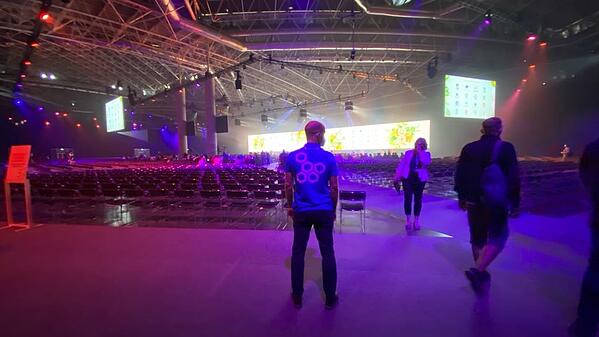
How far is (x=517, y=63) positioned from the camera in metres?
17.6

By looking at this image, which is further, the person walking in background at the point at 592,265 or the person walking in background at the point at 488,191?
the person walking in background at the point at 488,191

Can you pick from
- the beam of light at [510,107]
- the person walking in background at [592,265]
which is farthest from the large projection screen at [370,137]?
the person walking in background at [592,265]

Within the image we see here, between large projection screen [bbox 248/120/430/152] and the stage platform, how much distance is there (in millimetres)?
19485

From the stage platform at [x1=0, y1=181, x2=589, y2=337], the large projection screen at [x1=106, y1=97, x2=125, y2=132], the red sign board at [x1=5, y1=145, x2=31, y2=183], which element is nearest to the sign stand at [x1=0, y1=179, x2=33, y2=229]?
the red sign board at [x1=5, y1=145, x2=31, y2=183]

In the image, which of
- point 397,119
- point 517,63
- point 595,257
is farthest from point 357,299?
point 397,119

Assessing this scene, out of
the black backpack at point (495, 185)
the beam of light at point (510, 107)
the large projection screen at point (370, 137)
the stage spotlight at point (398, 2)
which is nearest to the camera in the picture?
the black backpack at point (495, 185)

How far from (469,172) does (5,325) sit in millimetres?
4244

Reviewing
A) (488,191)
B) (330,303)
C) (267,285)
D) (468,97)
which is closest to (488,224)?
(488,191)

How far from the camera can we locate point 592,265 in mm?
1927

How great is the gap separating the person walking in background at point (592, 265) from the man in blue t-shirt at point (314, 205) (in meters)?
1.74

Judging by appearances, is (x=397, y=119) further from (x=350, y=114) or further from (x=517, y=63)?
(x=517, y=63)

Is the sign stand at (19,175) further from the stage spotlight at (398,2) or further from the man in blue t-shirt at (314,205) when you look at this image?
the stage spotlight at (398,2)

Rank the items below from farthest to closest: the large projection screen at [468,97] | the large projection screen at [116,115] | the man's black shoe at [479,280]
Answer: the large projection screen at [116,115]
the large projection screen at [468,97]
the man's black shoe at [479,280]

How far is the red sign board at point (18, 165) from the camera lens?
5.18 meters
